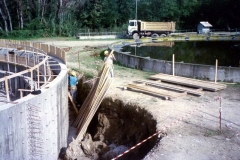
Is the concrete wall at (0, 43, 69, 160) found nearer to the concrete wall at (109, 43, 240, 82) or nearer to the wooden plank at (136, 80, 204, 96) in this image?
the wooden plank at (136, 80, 204, 96)

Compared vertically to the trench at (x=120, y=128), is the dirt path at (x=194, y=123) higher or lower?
higher

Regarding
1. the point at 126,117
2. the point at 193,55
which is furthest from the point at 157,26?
the point at 126,117

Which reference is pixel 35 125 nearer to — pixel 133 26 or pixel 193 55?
pixel 193 55

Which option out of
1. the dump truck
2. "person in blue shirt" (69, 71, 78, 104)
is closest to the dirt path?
"person in blue shirt" (69, 71, 78, 104)

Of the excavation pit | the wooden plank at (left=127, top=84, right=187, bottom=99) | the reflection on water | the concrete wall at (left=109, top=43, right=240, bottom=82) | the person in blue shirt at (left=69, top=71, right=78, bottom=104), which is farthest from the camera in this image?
the reflection on water

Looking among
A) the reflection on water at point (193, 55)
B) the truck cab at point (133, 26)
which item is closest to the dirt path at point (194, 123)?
the reflection on water at point (193, 55)

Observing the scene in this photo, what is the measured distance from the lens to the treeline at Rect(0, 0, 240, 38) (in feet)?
152

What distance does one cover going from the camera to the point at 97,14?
4956cm

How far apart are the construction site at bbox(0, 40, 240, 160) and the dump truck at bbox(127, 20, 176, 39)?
24.0 m

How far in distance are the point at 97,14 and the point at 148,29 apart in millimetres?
11895

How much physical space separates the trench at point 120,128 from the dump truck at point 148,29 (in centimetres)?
2848

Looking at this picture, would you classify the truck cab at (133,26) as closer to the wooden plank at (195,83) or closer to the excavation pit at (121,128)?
the wooden plank at (195,83)

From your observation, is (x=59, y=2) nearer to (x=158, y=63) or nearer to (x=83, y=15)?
(x=83, y=15)

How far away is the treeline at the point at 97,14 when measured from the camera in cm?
4631
